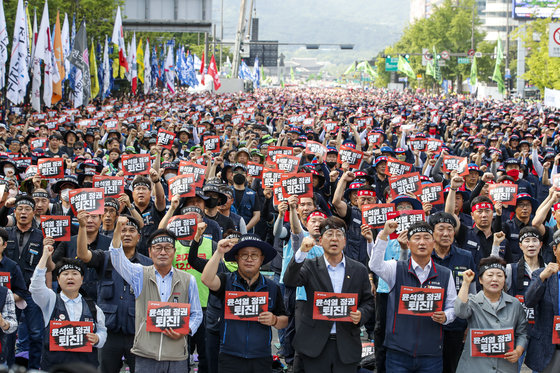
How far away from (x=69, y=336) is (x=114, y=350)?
1.95 ft

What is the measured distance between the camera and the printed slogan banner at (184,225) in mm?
7637

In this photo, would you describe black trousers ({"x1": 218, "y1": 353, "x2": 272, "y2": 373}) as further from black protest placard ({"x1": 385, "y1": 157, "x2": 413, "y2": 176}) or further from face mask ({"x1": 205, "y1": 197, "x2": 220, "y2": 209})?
black protest placard ({"x1": 385, "y1": 157, "x2": 413, "y2": 176})

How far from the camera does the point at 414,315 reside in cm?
650

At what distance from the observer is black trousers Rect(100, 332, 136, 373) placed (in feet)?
22.5

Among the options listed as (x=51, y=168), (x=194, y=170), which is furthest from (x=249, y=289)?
(x=51, y=168)

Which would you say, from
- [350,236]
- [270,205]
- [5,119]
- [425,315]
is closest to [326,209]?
[350,236]

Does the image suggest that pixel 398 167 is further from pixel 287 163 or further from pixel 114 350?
pixel 114 350

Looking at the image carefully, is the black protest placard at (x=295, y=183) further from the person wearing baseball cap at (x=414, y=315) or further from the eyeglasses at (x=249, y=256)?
the eyeglasses at (x=249, y=256)

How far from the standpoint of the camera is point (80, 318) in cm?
653

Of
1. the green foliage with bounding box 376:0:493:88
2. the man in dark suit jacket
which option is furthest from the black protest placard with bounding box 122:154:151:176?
the green foliage with bounding box 376:0:493:88

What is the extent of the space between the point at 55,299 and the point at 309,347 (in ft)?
6.54

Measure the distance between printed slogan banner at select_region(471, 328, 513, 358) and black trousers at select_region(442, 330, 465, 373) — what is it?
70 centimetres

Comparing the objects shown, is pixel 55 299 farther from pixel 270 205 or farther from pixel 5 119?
pixel 5 119

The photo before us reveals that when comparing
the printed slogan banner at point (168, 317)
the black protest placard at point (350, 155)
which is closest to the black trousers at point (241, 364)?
the printed slogan banner at point (168, 317)
